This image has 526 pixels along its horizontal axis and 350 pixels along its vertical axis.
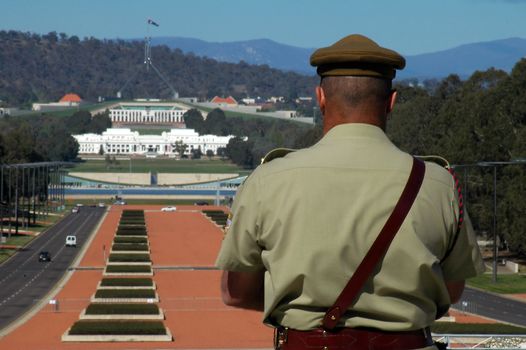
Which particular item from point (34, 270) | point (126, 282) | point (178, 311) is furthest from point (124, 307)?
point (34, 270)

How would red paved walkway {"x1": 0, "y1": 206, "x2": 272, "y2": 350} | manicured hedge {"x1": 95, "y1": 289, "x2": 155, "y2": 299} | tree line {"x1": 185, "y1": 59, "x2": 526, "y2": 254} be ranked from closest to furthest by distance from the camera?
1. red paved walkway {"x1": 0, "y1": 206, "x2": 272, "y2": 350}
2. manicured hedge {"x1": 95, "y1": 289, "x2": 155, "y2": 299}
3. tree line {"x1": 185, "y1": 59, "x2": 526, "y2": 254}

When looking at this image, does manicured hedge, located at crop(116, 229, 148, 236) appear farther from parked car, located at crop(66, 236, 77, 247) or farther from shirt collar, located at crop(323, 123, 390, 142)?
shirt collar, located at crop(323, 123, 390, 142)

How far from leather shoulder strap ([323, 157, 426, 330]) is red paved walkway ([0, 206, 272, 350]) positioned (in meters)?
26.1

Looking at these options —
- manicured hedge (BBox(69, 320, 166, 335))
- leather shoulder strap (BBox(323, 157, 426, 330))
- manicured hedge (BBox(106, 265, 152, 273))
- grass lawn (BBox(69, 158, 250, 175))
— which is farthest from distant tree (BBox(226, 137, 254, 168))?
leather shoulder strap (BBox(323, 157, 426, 330))

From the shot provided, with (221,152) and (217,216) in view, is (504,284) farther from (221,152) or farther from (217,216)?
(221,152)

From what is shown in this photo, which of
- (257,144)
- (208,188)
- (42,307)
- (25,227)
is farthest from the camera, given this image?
(257,144)

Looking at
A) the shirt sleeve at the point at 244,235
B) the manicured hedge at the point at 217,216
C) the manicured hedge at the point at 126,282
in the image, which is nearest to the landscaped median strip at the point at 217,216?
the manicured hedge at the point at 217,216

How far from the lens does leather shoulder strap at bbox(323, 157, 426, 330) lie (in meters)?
4.75

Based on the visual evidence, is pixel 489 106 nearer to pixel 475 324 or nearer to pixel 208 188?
pixel 475 324

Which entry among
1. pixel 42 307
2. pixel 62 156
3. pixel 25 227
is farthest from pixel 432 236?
pixel 62 156

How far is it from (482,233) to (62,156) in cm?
10693

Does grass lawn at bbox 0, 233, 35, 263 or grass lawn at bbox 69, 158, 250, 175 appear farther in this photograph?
grass lawn at bbox 69, 158, 250, 175

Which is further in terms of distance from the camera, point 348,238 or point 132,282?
point 132,282

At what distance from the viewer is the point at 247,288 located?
4.98m
